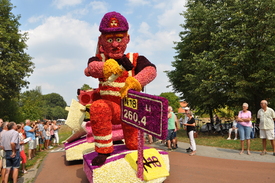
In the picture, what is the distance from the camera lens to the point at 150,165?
331cm

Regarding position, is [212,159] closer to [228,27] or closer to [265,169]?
[265,169]

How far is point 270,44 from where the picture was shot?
10875 mm

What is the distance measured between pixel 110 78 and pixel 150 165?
1503 millimetres

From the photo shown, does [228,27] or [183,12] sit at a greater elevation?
[183,12]

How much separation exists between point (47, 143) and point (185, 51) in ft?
35.7

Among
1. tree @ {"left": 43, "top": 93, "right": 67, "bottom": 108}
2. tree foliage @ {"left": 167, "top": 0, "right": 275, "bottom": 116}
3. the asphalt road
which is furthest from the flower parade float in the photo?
tree @ {"left": 43, "top": 93, "right": 67, "bottom": 108}

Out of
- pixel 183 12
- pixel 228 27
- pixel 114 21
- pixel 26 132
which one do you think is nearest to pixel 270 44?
pixel 228 27

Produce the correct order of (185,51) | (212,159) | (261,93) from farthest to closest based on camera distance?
(185,51)
(261,93)
(212,159)

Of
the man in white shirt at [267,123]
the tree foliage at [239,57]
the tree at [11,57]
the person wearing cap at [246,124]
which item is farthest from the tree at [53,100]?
the man in white shirt at [267,123]

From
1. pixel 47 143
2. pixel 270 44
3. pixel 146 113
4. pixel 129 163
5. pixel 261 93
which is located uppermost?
pixel 270 44

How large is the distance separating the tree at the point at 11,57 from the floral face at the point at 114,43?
14174 mm

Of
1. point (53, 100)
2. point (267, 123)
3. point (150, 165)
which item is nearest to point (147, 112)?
point (150, 165)

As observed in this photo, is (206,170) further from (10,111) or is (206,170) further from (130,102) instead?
(10,111)

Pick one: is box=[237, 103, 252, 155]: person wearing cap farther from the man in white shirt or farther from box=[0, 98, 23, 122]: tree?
box=[0, 98, 23, 122]: tree
